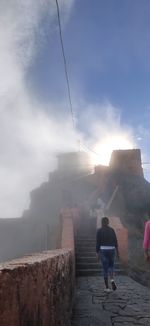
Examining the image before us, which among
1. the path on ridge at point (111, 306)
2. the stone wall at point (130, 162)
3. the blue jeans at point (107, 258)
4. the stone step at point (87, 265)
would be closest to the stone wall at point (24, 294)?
the path on ridge at point (111, 306)

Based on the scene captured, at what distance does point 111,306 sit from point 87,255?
6.07m

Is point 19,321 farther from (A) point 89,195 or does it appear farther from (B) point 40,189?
(B) point 40,189

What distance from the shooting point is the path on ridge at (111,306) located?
18.5 feet

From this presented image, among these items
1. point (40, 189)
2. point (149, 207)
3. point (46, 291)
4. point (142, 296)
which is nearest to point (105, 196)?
point (149, 207)

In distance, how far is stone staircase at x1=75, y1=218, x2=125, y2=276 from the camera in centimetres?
1127

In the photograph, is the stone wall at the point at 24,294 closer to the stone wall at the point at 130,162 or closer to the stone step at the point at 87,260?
the stone step at the point at 87,260

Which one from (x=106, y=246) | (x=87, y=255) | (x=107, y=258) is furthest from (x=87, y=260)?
(x=106, y=246)

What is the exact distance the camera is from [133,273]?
11477 millimetres

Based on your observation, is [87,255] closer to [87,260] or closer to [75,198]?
[87,260]

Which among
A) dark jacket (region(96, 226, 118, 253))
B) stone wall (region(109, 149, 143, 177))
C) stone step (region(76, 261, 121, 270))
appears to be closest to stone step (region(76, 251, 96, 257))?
stone step (region(76, 261, 121, 270))

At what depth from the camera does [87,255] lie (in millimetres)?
12680

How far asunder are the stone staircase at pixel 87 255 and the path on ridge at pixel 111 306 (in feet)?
6.13

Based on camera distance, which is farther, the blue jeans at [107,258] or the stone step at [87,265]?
the stone step at [87,265]

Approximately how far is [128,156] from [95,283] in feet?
60.5
